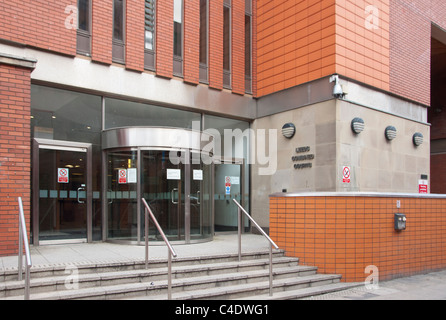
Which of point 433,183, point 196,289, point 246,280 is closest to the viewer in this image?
point 196,289

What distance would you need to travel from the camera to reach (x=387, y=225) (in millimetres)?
7777

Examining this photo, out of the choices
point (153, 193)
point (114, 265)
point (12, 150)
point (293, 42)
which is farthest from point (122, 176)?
point (293, 42)

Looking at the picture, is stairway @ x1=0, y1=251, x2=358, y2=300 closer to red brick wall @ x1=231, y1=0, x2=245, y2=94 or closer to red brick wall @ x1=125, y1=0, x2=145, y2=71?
red brick wall @ x1=125, y1=0, x2=145, y2=71

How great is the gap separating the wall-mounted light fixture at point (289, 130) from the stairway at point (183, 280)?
3.98m

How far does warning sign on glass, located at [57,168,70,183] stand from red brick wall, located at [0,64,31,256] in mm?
1639


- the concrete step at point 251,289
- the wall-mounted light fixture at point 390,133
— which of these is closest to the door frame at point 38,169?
the concrete step at point 251,289

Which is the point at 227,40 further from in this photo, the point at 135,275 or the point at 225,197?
the point at 135,275

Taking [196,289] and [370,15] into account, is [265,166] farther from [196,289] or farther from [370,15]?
[196,289]

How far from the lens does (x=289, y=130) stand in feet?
35.3

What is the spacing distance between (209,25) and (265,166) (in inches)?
163

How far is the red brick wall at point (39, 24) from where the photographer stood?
8094 mm

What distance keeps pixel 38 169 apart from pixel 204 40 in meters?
5.48

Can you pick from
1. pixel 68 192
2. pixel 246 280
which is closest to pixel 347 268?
pixel 246 280

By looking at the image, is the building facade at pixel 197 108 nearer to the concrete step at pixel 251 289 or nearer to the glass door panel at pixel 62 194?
the glass door panel at pixel 62 194
